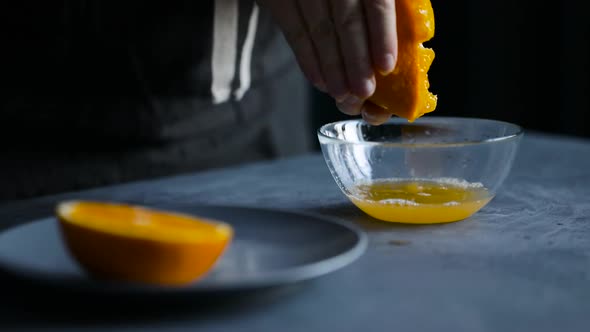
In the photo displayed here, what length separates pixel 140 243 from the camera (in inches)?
23.2

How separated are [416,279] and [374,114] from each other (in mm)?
318

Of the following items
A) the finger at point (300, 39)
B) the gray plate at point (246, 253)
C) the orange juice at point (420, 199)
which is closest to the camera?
the gray plate at point (246, 253)

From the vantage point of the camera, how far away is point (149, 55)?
1.32 metres

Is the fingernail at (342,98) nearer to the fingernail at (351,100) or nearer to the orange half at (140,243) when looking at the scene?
the fingernail at (351,100)

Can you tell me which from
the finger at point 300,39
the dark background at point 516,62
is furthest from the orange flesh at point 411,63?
the dark background at point 516,62

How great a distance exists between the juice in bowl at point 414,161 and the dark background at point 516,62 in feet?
5.20

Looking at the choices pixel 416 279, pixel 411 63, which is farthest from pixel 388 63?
pixel 416 279

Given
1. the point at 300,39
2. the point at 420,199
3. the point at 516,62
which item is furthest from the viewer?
the point at 516,62

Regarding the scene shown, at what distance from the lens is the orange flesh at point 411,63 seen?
36.2 inches

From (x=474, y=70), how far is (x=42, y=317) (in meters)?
2.23

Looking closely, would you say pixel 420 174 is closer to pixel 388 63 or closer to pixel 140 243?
pixel 388 63

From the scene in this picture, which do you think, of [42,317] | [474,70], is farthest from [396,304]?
[474,70]

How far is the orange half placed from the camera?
0.59 metres

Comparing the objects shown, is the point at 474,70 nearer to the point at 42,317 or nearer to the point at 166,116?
the point at 166,116
